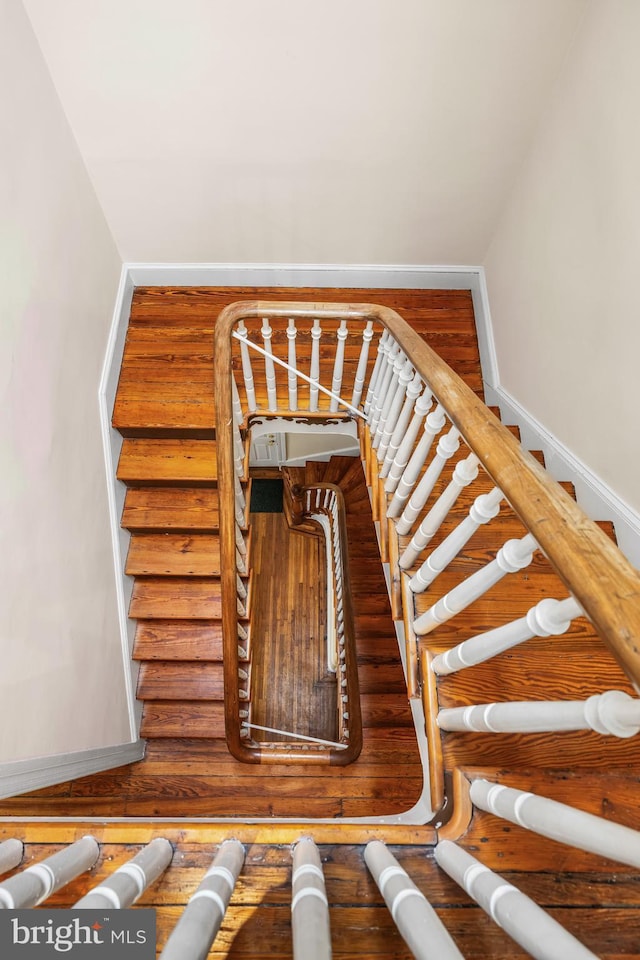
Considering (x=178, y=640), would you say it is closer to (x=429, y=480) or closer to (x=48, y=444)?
(x=48, y=444)

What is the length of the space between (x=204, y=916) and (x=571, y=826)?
0.52 meters

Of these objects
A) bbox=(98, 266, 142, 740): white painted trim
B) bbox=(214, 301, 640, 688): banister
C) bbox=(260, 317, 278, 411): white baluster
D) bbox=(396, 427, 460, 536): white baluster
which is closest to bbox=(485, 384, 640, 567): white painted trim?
bbox=(396, 427, 460, 536): white baluster

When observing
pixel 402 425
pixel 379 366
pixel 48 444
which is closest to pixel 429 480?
pixel 402 425

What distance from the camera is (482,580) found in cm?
114

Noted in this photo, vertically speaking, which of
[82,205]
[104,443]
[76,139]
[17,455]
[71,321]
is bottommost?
[17,455]

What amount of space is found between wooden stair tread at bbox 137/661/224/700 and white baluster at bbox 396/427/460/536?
1639 mm

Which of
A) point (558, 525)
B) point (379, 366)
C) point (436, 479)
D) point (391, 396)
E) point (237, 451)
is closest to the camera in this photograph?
point (558, 525)

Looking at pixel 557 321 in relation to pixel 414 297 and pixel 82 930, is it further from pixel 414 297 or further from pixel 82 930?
pixel 82 930

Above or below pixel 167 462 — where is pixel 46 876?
below

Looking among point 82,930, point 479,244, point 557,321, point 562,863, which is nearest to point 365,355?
point 557,321

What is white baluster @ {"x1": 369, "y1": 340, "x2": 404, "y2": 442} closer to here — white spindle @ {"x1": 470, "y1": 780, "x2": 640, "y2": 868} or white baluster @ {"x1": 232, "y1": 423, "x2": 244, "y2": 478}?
white baluster @ {"x1": 232, "y1": 423, "x2": 244, "y2": 478}

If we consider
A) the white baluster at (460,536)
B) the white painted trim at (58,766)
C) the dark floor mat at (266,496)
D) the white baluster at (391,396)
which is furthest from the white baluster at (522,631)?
the dark floor mat at (266,496)

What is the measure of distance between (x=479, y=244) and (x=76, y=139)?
2.30 m

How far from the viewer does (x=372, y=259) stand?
11.5ft
